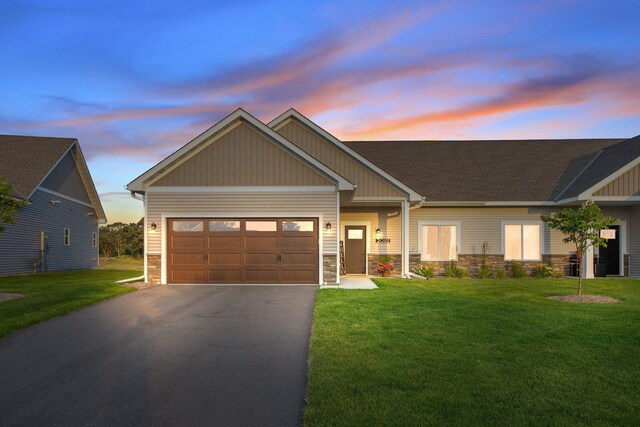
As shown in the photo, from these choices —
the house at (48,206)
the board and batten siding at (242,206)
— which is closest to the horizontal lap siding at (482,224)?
the board and batten siding at (242,206)

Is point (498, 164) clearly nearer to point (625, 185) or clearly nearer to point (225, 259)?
point (625, 185)

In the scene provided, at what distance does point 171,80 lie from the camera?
738 inches

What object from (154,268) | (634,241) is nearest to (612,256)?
(634,241)

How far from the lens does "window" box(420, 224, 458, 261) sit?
22.0 meters

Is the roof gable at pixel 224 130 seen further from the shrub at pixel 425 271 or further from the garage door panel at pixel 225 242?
the shrub at pixel 425 271

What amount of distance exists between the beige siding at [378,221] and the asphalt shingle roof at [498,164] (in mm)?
1673

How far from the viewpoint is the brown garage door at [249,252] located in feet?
55.8

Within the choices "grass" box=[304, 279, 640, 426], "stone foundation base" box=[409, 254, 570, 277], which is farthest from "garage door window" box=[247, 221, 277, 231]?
"stone foundation base" box=[409, 254, 570, 277]

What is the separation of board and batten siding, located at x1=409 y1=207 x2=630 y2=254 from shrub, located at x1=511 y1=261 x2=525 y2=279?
786 millimetres

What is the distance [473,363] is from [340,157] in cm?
1463

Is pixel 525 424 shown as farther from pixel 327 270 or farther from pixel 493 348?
pixel 327 270

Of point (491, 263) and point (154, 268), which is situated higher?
point (154, 268)

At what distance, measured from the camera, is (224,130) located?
671 inches

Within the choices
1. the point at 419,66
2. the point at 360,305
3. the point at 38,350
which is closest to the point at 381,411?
the point at 38,350
